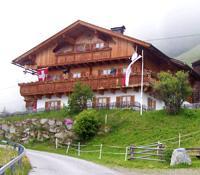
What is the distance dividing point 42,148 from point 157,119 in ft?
31.0

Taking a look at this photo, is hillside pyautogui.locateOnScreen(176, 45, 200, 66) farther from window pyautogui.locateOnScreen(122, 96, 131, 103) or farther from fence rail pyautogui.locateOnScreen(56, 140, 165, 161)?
fence rail pyautogui.locateOnScreen(56, 140, 165, 161)

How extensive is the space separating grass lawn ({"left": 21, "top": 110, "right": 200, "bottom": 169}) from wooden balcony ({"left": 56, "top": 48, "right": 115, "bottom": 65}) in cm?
894

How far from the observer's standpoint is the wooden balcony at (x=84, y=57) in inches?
1954

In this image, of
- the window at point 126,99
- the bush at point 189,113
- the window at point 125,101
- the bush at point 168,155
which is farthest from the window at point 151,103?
the bush at point 168,155

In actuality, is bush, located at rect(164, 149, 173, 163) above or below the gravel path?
above

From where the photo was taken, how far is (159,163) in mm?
25906

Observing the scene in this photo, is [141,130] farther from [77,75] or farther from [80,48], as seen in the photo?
[80,48]

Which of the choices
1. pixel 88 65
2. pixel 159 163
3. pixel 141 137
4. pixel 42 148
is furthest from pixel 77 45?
pixel 159 163

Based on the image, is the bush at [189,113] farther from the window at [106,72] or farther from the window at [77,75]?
the window at [77,75]

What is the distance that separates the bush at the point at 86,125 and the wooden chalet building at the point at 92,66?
681 centimetres

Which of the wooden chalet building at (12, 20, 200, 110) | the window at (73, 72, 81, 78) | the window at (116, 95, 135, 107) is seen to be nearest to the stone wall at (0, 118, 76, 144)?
the wooden chalet building at (12, 20, 200, 110)

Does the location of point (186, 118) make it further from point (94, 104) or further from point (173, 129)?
point (94, 104)

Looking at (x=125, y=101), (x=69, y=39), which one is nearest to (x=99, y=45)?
(x=69, y=39)

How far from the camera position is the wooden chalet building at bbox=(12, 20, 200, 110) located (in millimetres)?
46844
